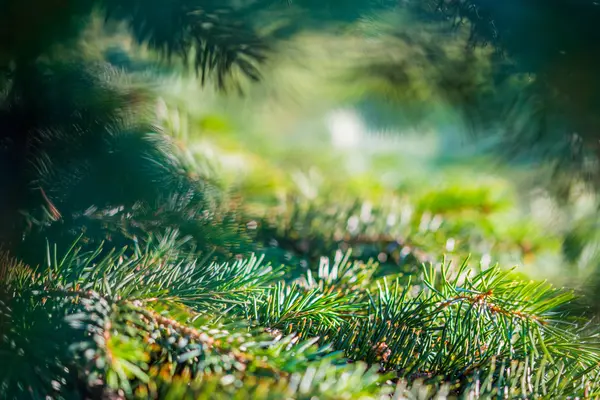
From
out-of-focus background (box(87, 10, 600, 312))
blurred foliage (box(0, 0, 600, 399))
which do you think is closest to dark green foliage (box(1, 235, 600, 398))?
blurred foliage (box(0, 0, 600, 399))

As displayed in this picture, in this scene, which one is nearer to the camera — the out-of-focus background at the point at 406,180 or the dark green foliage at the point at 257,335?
the dark green foliage at the point at 257,335

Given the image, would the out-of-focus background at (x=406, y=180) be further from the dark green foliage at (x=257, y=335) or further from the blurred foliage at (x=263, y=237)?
the dark green foliage at (x=257, y=335)

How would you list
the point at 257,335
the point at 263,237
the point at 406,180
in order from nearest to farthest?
the point at 257,335 → the point at 263,237 → the point at 406,180

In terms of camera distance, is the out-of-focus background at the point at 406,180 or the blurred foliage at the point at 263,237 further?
the out-of-focus background at the point at 406,180

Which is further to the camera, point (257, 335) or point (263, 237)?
point (263, 237)

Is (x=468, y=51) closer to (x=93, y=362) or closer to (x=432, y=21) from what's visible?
(x=432, y=21)

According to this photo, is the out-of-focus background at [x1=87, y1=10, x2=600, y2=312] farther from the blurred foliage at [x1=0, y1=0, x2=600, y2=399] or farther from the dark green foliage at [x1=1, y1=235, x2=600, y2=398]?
the dark green foliage at [x1=1, y1=235, x2=600, y2=398]

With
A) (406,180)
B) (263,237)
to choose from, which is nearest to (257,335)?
(263,237)

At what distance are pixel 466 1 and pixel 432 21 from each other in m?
0.03

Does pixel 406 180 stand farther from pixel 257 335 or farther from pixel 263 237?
pixel 257 335

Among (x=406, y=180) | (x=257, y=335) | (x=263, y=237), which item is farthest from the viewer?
(x=406, y=180)

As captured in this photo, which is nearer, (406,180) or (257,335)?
(257,335)

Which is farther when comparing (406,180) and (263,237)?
(406,180)

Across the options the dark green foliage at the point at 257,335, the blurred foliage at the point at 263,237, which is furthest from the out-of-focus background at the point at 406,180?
the dark green foliage at the point at 257,335
